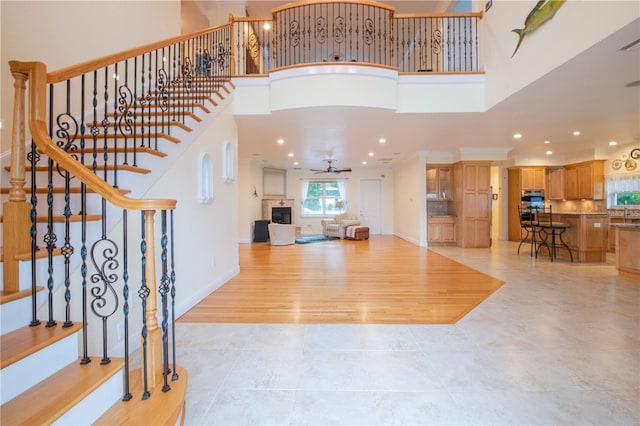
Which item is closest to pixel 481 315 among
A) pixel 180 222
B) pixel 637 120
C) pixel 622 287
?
pixel 622 287

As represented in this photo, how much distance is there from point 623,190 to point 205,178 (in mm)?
9685

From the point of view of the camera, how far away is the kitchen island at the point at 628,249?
4.42m

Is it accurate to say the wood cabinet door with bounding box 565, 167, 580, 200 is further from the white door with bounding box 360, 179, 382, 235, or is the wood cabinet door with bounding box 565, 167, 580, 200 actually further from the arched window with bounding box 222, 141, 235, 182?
the arched window with bounding box 222, 141, 235, 182

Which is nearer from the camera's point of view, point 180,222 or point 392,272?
point 180,222

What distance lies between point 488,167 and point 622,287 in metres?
4.44

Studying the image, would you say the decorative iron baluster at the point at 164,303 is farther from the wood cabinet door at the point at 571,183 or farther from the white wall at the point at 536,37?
the wood cabinet door at the point at 571,183

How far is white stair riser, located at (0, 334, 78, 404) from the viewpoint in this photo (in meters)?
1.16

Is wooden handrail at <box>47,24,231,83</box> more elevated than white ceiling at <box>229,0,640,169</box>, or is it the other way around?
white ceiling at <box>229,0,640,169</box>

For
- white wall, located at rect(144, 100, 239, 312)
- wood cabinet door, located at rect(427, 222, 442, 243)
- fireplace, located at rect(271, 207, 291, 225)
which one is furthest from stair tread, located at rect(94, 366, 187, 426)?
fireplace, located at rect(271, 207, 291, 225)

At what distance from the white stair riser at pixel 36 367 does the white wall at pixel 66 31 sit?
2351mm

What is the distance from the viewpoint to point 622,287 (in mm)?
3963

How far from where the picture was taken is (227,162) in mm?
4371

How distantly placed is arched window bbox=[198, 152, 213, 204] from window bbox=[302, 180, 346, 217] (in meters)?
8.16

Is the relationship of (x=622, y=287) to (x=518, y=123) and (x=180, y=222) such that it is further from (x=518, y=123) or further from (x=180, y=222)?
(x=180, y=222)
